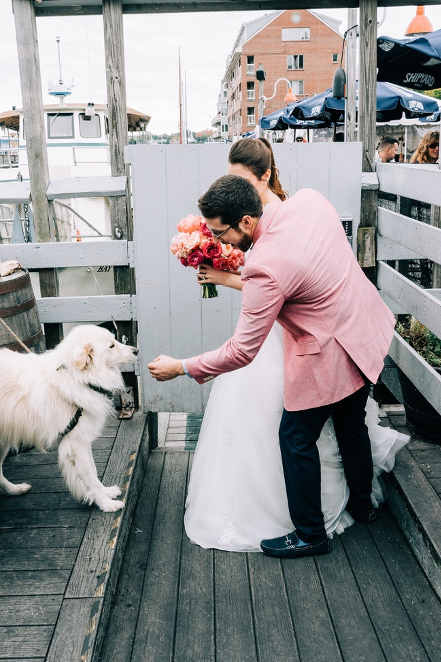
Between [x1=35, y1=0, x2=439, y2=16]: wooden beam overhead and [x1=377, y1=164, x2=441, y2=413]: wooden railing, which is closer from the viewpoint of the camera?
[x1=377, y1=164, x2=441, y2=413]: wooden railing

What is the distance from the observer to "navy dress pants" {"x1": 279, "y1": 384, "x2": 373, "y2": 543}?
9.46 feet

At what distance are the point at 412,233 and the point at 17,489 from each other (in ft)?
8.99

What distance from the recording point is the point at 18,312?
3699mm

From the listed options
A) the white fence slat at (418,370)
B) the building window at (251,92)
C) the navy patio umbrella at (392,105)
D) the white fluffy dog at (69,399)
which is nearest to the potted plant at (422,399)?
the white fence slat at (418,370)

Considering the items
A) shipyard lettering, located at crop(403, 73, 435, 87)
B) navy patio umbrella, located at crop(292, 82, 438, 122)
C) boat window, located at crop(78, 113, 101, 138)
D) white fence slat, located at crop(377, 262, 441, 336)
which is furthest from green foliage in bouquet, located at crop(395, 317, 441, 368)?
boat window, located at crop(78, 113, 101, 138)

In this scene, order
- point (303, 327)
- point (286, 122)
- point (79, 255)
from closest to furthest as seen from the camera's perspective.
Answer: point (303, 327) < point (79, 255) < point (286, 122)

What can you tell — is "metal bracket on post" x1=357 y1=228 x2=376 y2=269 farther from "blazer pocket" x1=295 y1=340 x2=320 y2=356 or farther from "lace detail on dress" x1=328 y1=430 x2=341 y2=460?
"blazer pocket" x1=295 y1=340 x2=320 y2=356

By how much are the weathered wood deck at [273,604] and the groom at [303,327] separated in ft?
0.65

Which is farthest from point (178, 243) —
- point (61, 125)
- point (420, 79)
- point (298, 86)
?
point (298, 86)

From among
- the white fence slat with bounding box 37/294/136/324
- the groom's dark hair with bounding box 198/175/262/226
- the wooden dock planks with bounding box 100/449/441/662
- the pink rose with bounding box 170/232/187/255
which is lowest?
the wooden dock planks with bounding box 100/449/441/662

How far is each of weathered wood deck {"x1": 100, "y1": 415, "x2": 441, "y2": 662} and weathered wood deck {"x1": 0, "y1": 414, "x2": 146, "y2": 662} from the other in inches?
6.1

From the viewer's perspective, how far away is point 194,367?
9.00 ft

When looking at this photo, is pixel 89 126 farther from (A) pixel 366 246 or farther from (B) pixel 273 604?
(B) pixel 273 604

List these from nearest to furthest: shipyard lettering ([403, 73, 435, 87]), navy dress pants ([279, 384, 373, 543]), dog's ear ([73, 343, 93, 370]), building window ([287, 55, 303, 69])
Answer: navy dress pants ([279, 384, 373, 543]) < dog's ear ([73, 343, 93, 370]) < shipyard lettering ([403, 73, 435, 87]) < building window ([287, 55, 303, 69])
